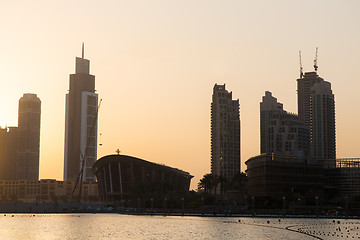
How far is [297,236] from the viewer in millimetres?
99750

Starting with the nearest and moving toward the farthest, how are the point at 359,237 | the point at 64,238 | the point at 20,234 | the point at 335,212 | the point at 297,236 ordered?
the point at 359,237 → the point at 297,236 → the point at 64,238 → the point at 20,234 → the point at 335,212

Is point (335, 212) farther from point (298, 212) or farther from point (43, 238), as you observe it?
point (43, 238)

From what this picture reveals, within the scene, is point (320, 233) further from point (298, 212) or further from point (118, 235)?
point (298, 212)

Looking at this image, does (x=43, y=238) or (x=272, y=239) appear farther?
(x=43, y=238)

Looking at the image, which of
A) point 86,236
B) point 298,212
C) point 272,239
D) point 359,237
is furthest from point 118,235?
point 298,212

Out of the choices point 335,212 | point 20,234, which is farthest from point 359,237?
point 335,212

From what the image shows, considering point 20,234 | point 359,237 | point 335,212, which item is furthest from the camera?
point 335,212

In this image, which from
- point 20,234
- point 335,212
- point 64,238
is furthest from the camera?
point 335,212

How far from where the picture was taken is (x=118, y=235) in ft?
366

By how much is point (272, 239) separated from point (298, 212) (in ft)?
340

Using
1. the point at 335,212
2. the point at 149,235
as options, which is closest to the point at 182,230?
the point at 149,235

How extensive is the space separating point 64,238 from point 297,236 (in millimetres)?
40511

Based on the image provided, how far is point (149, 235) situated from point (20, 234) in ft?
90.6

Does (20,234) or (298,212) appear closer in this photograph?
(20,234)
